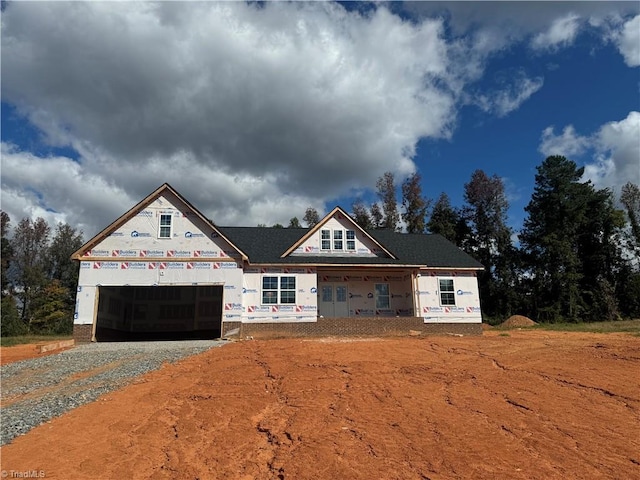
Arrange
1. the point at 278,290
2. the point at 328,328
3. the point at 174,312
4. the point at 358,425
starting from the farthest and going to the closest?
the point at 174,312
the point at 278,290
the point at 328,328
the point at 358,425

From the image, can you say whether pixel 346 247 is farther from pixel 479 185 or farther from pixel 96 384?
pixel 479 185

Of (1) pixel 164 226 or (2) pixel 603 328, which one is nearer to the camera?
Result: (1) pixel 164 226

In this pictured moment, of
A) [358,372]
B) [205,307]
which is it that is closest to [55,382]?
[358,372]

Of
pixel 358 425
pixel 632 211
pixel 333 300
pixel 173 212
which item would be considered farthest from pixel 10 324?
pixel 632 211

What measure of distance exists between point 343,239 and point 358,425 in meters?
17.0

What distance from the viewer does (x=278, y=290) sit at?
2136cm

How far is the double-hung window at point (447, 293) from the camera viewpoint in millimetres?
23125

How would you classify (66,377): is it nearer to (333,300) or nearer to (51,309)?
(333,300)

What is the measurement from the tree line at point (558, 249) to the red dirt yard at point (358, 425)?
2952cm

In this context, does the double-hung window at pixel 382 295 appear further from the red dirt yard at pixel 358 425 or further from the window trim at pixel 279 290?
the red dirt yard at pixel 358 425

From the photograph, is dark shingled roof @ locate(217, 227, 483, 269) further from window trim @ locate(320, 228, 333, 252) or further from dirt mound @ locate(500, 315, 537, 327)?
dirt mound @ locate(500, 315, 537, 327)

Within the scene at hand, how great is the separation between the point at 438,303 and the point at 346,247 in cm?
601

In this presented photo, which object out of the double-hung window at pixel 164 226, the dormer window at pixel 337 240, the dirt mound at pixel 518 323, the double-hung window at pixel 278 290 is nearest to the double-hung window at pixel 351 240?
the dormer window at pixel 337 240

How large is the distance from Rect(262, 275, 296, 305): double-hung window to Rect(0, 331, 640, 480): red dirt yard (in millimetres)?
9455
